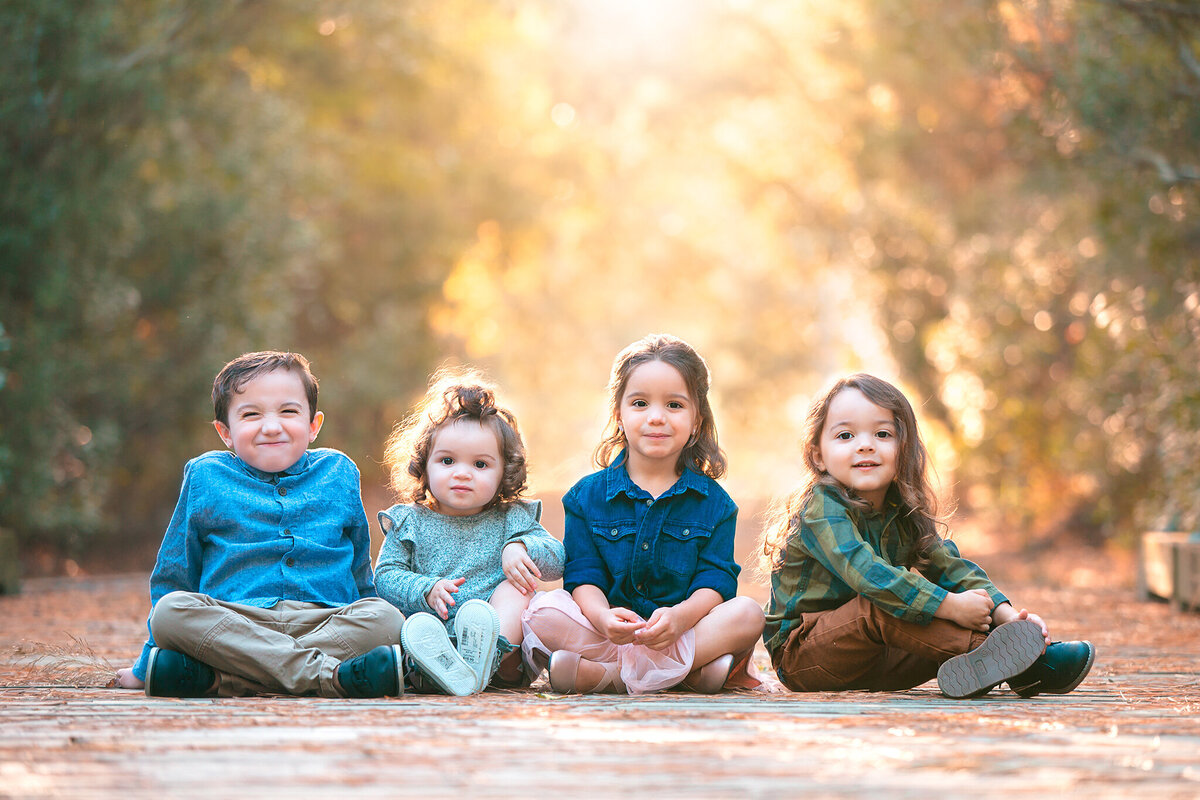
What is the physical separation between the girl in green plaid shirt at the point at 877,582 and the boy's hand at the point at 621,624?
0.62 metres

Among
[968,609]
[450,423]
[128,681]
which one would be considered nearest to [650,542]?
[450,423]

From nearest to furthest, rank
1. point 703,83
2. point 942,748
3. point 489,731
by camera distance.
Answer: point 942,748 < point 489,731 < point 703,83

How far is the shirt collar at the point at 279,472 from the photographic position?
160 inches

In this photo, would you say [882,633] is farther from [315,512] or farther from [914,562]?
[315,512]

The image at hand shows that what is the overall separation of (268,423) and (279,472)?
0.18m

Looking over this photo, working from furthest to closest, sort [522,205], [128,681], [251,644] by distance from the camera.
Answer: [522,205] → [128,681] → [251,644]

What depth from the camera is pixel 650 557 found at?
159 inches

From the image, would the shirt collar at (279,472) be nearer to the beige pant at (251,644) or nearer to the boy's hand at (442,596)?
the beige pant at (251,644)

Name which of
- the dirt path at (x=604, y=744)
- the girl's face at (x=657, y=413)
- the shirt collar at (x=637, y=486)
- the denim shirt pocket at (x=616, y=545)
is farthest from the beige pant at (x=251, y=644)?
the girl's face at (x=657, y=413)

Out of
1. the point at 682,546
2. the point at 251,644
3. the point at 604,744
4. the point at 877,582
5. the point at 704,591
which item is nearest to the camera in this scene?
the point at 604,744

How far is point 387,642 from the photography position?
3.80 m

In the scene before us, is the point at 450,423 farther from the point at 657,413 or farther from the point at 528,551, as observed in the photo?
the point at 657,413

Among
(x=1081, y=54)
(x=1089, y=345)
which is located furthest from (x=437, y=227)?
(x=1081, y=54)

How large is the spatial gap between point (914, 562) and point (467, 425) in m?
1.56
